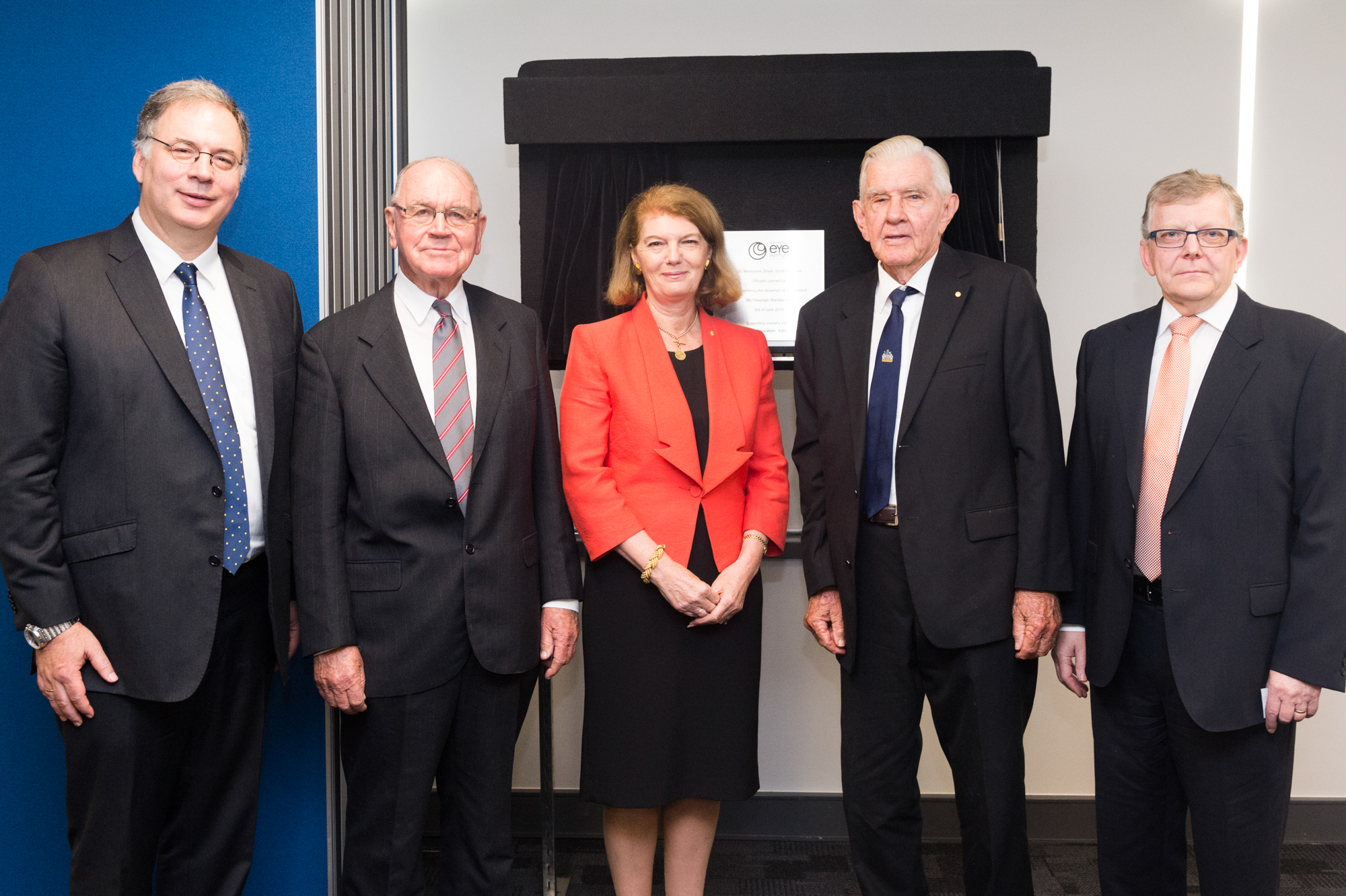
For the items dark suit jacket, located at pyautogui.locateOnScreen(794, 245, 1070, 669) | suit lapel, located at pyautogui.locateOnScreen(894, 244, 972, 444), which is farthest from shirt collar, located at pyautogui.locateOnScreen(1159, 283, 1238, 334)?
suit lapel, located at pyautogui.locateOnScreen(894, 244, 972, 444)

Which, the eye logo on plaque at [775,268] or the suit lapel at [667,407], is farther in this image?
the eye logo on plaque at [775,268]

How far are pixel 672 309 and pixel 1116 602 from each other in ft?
4.04

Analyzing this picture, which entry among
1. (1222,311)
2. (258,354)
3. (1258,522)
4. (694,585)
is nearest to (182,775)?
(258,354)

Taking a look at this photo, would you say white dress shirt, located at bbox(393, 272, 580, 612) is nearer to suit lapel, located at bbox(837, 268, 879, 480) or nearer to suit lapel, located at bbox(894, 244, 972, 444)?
suit lapel, located at bbox(837, 268, 879, 480)

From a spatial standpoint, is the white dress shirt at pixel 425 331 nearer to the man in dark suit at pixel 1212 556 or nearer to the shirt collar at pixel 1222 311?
the man in dark suit at pixel 1212 556

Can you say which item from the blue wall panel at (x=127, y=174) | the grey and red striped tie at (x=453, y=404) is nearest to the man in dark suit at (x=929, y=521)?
the grey and red striped tie at (x=453, y=404)

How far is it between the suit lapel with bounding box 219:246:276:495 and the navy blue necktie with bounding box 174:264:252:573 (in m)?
0.05

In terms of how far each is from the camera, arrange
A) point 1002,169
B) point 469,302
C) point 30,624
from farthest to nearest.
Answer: point 1002,169
point 469,302
point 30,624

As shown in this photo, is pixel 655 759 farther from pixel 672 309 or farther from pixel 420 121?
pixel 420 121

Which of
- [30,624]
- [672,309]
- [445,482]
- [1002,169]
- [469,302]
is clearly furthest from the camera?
[1002,169]

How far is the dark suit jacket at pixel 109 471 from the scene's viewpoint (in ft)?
5.63

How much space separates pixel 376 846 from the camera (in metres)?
1.97

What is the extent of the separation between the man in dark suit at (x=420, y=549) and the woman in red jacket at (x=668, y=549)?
0.57ft

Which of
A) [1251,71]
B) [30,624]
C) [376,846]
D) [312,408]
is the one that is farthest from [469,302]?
[1251,71]
